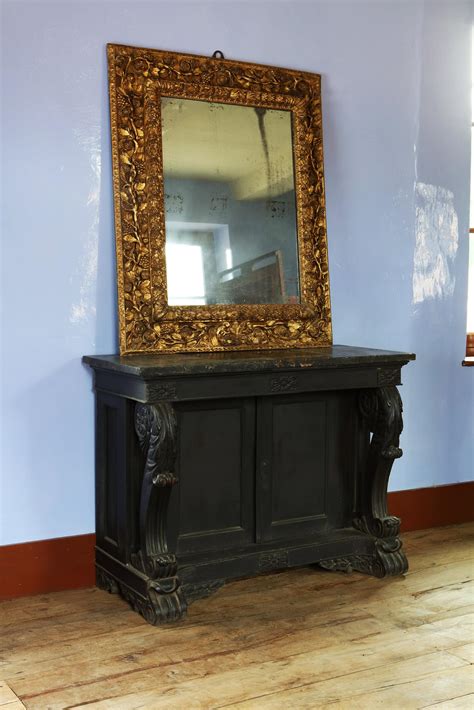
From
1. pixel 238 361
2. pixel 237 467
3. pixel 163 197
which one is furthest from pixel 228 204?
pixel 237 467

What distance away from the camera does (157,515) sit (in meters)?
3.70

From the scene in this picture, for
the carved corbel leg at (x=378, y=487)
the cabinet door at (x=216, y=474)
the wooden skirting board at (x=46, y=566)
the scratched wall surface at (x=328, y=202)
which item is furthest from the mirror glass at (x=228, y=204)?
the wooden skirting board at (x=46, y=566)

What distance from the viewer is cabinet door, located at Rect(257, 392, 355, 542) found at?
405 cm

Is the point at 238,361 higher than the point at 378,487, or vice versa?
the point at 238,361

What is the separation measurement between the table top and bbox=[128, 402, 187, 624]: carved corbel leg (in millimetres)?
167

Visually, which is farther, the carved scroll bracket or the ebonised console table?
the carved scroll bracket

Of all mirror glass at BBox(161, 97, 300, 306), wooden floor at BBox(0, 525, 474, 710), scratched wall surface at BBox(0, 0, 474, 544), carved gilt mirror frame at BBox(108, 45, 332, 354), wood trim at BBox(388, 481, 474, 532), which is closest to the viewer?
wooden floor at BBox(0, 525, 474, 710)

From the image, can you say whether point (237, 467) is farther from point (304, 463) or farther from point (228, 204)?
point (228, 204)

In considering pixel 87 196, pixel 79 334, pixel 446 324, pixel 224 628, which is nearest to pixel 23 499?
pixel 79 334

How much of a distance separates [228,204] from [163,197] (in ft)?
1.09

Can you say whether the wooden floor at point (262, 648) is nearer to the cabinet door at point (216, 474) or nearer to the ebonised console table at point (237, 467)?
the ebonised console table at point (237, 467)

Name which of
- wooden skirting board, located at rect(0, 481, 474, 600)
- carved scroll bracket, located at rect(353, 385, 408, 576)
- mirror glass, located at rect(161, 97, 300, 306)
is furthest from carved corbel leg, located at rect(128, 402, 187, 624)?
carved scroll bracket, located at rect(353, 385, 408, 576)

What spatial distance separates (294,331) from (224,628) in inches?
58.5

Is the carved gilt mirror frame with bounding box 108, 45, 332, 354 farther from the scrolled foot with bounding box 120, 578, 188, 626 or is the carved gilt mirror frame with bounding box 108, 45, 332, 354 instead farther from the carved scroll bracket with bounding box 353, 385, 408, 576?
the scrolled foot with bounding box 120, 578, 188, 626
